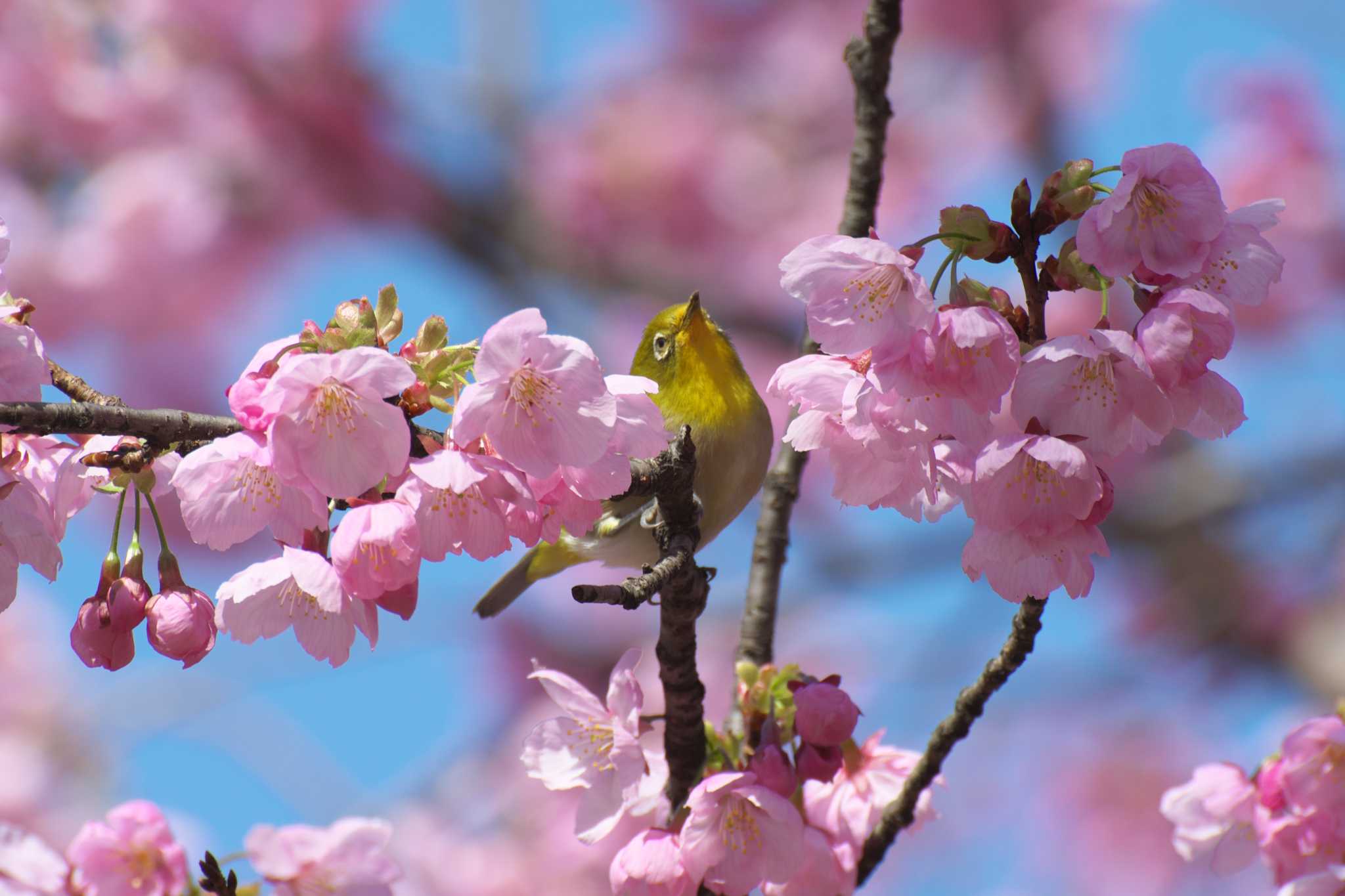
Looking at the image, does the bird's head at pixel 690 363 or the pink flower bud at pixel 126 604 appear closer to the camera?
the pink flower bud at pixel 126 604

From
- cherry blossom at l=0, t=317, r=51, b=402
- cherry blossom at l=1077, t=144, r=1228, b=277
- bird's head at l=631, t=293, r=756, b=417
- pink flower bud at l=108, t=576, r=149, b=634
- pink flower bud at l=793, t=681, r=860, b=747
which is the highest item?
bird's head at l=631, t=293, r=756, b=417

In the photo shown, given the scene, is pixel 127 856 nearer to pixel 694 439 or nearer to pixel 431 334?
pixel 431 334


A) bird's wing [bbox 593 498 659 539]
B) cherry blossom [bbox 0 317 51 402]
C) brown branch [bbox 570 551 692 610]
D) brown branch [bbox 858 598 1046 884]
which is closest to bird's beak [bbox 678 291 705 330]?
bird's wing [bbox 593 498 659 539]

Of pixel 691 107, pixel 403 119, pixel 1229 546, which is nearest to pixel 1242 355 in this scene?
pixel 1229 546

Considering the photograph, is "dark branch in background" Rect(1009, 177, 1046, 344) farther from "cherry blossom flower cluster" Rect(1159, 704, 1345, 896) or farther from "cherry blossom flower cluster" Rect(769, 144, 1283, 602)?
"cherry blossom flower cluster" Rect(1159, 704, 1345, 896)

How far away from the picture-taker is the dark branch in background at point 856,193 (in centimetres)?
207

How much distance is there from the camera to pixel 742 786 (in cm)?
151

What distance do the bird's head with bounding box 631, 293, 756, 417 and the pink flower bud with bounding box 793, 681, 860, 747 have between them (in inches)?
50.4

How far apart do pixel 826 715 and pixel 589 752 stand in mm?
343

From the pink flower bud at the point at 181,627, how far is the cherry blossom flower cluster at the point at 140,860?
0.45 metres

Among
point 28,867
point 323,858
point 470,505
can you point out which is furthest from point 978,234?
point 28,867

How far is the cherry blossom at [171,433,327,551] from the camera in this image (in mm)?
1226

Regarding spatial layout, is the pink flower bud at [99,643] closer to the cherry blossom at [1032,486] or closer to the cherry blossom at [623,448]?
the cherry blossom at [623,448]

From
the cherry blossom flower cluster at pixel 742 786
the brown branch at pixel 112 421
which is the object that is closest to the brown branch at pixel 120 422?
the brown branch at pixel 112 421
